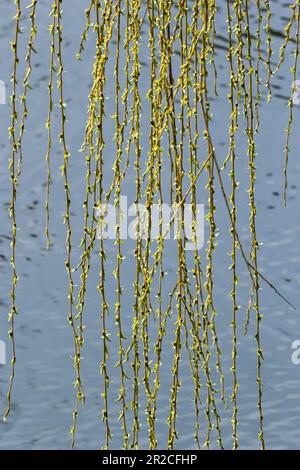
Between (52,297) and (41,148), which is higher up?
(41,148)

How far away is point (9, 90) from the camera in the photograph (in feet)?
13.9

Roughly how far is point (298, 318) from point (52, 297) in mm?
874

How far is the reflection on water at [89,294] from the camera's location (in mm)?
3637

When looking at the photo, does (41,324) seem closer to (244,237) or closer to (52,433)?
(52,433)

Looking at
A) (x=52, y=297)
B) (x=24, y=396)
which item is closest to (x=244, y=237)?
(x=52, y=297)

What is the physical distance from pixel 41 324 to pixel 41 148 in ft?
2.24

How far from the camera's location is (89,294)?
3846 millimetres

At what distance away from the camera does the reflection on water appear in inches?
143
